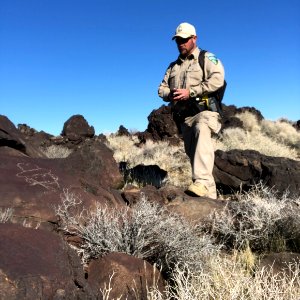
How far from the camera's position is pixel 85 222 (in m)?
4.10

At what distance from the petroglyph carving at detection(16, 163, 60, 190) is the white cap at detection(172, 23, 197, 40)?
282 cm

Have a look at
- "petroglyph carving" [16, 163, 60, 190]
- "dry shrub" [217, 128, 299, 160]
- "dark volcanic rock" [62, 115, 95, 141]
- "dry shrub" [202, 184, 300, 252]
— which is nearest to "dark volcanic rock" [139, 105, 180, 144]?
"dry shrub" [217, 128, 299, 160]

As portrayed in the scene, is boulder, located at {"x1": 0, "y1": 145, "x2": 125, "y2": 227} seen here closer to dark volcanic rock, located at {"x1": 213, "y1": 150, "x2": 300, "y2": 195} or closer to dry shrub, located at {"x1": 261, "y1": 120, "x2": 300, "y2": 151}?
dark volcanic rock, located at {"x1": 213, "y1": 150, "x2": 300, "y2": 195}

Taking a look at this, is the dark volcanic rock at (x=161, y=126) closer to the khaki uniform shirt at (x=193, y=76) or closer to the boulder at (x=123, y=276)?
the khaki uniform shirt at (x=193, y=76)

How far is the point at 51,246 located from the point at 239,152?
649 cm

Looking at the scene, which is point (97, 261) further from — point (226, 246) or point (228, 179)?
point (228, 179)

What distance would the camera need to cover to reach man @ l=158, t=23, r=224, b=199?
6.23m

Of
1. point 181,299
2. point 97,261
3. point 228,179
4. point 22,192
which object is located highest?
point 228,179

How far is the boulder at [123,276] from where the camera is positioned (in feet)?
10.0

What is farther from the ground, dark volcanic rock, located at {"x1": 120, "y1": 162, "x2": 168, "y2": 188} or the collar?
the collar

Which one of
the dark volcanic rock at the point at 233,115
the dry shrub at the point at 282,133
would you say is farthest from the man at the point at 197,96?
the dry shrub at the point at 282,133

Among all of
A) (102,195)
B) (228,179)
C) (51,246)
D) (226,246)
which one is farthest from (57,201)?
(228,179)

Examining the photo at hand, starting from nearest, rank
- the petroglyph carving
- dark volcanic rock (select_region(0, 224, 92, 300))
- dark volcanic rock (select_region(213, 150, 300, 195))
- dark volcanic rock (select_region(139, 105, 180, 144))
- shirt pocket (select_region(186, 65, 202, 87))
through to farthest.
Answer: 1. dark volcanic rock (select_region(0, 224, 92, 300))
2. the petroglyph carving
3. shirt pocket (select_region(186, 65, 202, 87))
4. dark volcanic rock (select_region(213, 150, 300, 195))
5. dark volcanic rock (select_region(139, 105, 180, 144))

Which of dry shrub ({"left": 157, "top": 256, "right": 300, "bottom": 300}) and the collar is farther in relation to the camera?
the collar
